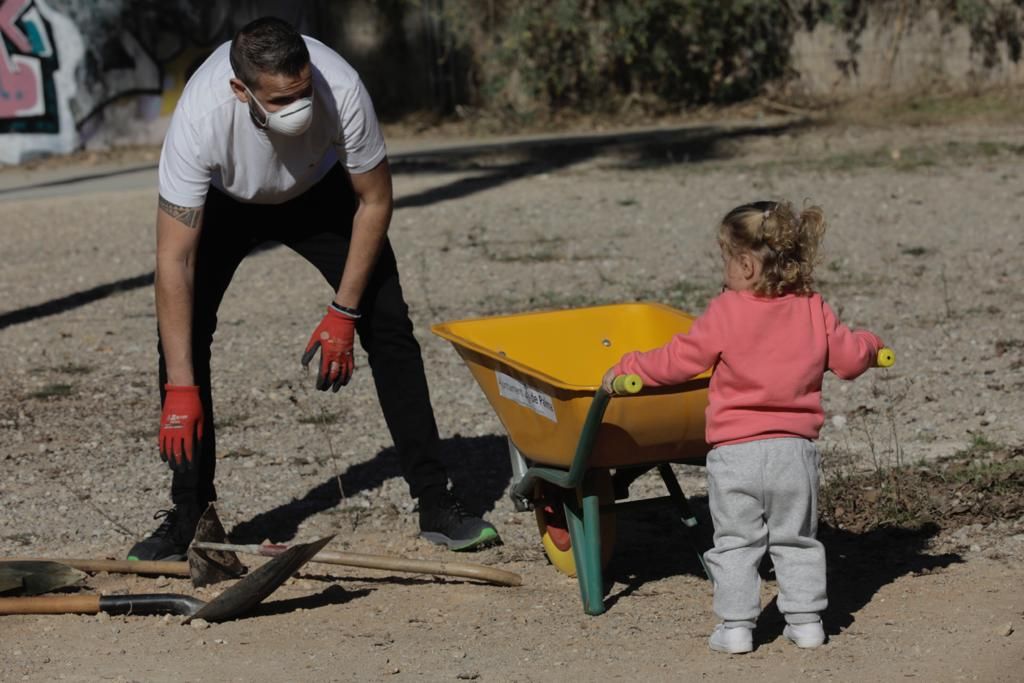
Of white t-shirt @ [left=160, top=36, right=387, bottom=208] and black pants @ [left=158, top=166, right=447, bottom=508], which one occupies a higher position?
white t-shirt @ [left=160, top=36, right=387, bottom=208]

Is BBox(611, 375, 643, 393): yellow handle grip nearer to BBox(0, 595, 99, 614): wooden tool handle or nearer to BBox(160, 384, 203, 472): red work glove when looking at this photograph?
BBox(160, 384, 203, 472): red work glove

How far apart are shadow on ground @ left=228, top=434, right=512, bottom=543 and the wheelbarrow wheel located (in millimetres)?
712

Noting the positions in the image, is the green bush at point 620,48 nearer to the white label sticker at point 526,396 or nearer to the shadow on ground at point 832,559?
the shadow on ground at point 832,559

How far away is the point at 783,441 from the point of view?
3.89 m

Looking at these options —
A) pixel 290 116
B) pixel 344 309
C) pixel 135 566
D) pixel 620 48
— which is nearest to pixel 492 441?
pixel 344 309

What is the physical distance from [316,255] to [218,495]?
1.23 metres

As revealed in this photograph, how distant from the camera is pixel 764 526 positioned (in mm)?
3984

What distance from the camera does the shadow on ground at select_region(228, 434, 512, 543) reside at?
211 inches

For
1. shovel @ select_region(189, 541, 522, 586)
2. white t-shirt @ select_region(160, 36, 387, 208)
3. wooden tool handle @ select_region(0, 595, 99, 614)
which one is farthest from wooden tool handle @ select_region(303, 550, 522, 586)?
white t-shirt @ select_region(160, 36, 387, 208)

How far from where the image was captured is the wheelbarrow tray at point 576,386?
4117mm

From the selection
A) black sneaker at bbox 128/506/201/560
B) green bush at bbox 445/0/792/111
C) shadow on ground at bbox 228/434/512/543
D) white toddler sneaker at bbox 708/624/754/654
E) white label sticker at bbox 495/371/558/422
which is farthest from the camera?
green bush at bbox 445/0/792/111

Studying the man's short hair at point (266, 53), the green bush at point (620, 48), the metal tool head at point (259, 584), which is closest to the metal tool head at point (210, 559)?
the metal tool head at point (259, 584)

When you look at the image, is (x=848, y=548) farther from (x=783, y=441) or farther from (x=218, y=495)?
(x=218, y=495)

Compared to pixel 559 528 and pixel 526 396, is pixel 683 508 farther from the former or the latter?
pixel 526 396
